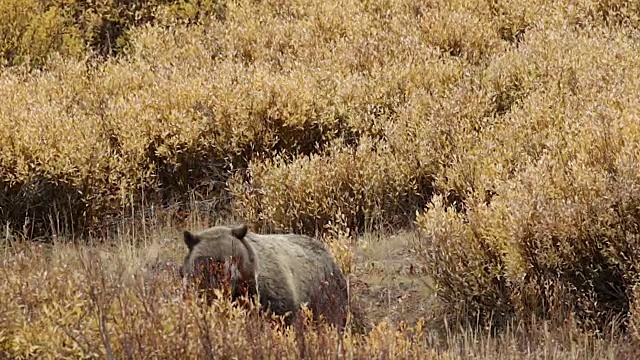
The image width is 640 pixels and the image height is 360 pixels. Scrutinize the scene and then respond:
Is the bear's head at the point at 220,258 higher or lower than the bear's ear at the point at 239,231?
lower

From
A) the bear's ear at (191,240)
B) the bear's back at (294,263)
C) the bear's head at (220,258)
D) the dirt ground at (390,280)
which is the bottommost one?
the dirt ground at (390,280)

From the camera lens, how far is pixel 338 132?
9445 mm

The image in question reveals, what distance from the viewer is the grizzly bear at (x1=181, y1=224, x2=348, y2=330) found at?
5109mm

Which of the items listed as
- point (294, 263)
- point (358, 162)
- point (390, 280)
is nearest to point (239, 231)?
point (294, 263)

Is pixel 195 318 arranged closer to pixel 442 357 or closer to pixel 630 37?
pixel 442 357

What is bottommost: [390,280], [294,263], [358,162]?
[390,280]

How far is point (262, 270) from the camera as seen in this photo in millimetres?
5461

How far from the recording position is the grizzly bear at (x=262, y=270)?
5.11 meters

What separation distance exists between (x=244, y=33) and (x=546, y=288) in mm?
7589

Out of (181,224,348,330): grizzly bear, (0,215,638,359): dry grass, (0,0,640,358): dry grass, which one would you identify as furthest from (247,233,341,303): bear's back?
(0,215,638,359): dry grass

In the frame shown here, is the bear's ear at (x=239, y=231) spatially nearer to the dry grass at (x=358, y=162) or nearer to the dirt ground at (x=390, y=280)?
the dry grass at (x=358, y=162)

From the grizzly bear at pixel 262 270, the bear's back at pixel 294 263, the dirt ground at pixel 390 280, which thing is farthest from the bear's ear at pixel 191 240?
the dirt ground at pixel 390 280

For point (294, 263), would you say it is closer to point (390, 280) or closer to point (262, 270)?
point (262, 270)

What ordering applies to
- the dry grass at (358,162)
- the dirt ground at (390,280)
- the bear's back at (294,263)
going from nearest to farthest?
the dry grass at (358,162) < the bear's back at (294,263) < the dirt ground at (390,280)
